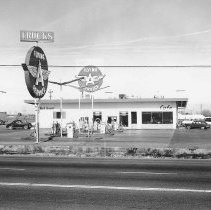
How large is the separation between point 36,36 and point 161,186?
1815cm

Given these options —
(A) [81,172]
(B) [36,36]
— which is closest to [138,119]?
(B) [36,36]

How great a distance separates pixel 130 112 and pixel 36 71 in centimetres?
2942

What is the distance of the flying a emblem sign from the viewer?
24.0m

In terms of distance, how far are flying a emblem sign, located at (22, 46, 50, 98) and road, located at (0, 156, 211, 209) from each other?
10.1 metres

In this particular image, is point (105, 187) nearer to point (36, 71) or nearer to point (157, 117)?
point (36, 71)

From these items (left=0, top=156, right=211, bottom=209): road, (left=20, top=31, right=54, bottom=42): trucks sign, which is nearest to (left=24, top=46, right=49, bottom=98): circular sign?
(left=20, top=31, right=54, bottom=42): trucks sign

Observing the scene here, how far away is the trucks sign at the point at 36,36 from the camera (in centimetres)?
2564

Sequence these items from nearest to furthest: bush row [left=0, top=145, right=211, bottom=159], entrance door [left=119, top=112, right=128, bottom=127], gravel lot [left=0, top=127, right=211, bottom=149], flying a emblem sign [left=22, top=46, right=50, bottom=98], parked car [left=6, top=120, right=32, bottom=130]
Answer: bush row [left=0, top=145, right=211, bottom=159] < flying a emblem sign [left=22, top=46, right=50, bottom=98] < gravel lot [left=0, top=127, right=211, bottom=149] < entrance door [left=119, top=112, right=128, bottom=127] < parked car [left=6, top=120, right=32, bottom=130]

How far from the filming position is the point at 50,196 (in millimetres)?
9172

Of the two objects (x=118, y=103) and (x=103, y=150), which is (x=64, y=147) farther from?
(x=118, y=103)

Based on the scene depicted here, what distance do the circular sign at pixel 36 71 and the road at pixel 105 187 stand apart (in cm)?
1013

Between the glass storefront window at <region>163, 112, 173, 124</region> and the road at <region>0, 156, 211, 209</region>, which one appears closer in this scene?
the road at <region>0, 156, 211, 209</region>

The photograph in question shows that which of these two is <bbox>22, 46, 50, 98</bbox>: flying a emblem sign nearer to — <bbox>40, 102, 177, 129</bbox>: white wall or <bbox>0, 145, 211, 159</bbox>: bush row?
<bbox>0, 145, 211, 159</bbox>: bush row

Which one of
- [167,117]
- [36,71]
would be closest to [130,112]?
[167,117]
